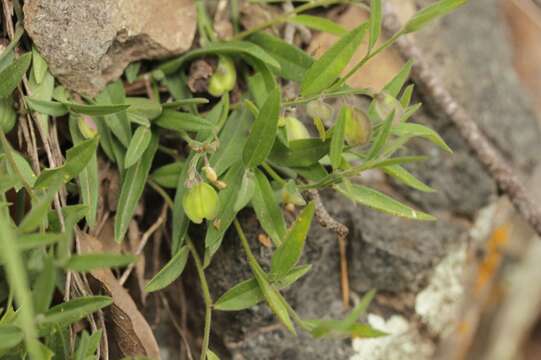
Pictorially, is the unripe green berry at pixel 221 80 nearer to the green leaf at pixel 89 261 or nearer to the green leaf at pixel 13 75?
the green leaf at pixel 13 75

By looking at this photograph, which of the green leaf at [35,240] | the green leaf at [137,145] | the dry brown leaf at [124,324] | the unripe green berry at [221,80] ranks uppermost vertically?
the unripe green berry at [221,80]

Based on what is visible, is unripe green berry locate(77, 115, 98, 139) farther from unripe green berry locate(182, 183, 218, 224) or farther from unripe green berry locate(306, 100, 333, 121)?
unripe green berry locate(306, 100, 333, 121)

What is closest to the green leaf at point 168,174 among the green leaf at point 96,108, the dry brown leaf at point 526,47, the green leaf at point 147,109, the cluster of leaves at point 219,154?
the cluster of leaves at point 219,154

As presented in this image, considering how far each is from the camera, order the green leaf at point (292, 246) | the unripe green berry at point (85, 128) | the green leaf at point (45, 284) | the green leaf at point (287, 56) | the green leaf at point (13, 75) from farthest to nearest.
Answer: the green leaf at point (287, 56) → the unripe green berry at point (85, 128) → the green leaf at point (13, 75) → the green leaf at point (292, 246) → the green leaf at point (45, 284)

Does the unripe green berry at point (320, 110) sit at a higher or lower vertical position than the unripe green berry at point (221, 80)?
higher

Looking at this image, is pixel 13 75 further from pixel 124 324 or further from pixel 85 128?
pixel 124 324

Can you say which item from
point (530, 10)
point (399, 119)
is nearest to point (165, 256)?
point (399, 119)

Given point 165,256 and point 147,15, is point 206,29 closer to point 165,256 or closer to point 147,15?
point 147,15
